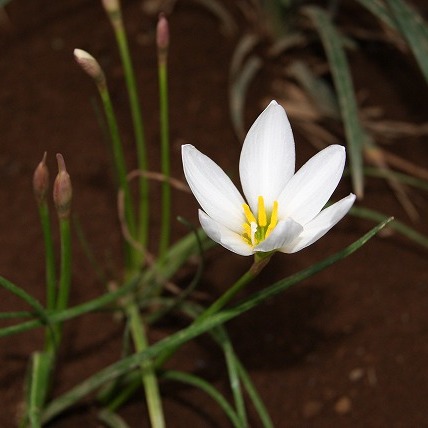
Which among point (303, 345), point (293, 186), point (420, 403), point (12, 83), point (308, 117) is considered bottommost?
point (420, 403)

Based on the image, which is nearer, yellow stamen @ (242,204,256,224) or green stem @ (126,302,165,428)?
yellow stamen @ (242,204,256,224)

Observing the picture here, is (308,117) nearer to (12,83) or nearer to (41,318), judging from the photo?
(12,83)

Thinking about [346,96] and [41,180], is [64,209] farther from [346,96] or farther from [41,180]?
[346,96]

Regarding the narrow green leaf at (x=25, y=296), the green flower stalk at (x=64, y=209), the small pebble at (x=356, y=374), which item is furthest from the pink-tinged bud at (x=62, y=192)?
the small pebble at (x=356, y=374)

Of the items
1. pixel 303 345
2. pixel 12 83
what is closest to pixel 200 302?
pixel 303 345

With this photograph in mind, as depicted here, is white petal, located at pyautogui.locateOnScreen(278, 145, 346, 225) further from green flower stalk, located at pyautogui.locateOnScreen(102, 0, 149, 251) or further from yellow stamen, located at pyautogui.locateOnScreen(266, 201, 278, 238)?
Result: green flower stalk, located at pyautogui.locateOnScreen(102, 0, 149, 251)

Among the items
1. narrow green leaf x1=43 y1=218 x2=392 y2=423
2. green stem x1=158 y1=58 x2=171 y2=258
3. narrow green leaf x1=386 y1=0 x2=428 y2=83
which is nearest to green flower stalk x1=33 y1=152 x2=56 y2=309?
narrow green leaf x1=43 y1=218 x2=392 y2=423

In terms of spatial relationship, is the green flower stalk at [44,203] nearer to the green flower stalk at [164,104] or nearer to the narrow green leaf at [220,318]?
the narrow green leaf at [220,318]
